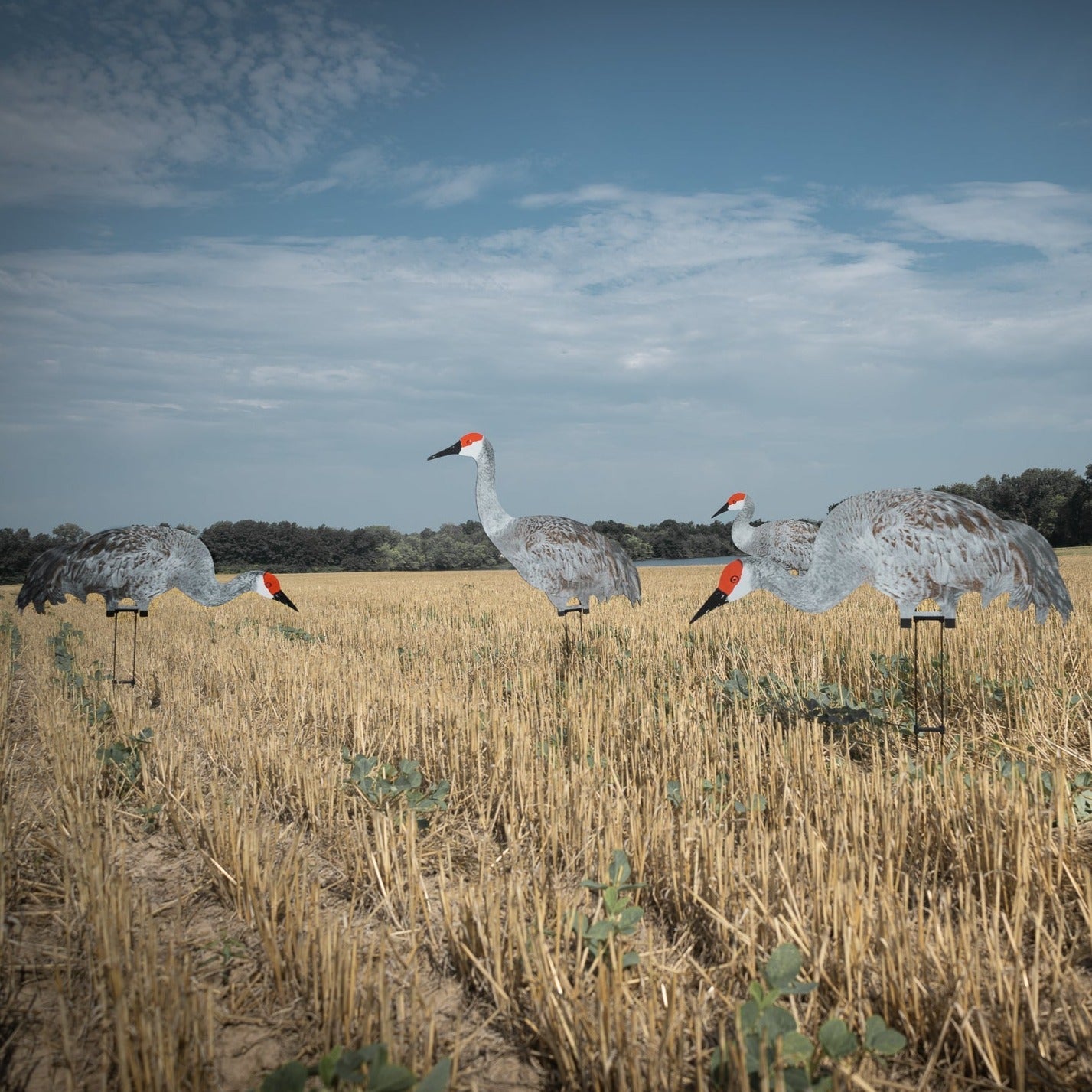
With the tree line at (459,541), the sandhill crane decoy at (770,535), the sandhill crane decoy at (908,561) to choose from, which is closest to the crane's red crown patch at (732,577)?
the sandhill crane decoy at (908,561)

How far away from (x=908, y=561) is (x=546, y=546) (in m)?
4.03

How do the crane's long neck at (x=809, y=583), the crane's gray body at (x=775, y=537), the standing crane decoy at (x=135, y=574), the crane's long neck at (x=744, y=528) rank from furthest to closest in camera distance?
the crane's long neck at (x=744, y=528), the crane's gray body at (x=775, y=537), the standing crane decoy at (x=135, y=574), the crane's long neck at (x=809, y=583)

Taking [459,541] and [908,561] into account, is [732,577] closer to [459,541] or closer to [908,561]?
[908,561]

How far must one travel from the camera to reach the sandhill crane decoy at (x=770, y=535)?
568 inches

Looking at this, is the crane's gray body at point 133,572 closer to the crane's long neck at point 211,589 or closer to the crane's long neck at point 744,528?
the crane's long neck at point 211,589

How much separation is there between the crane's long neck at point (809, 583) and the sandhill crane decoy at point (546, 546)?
9.10ft

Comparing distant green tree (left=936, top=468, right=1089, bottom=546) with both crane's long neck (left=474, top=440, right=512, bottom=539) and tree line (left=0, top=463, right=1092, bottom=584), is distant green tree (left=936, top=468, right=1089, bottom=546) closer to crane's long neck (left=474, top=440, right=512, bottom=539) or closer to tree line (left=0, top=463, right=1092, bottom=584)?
tree line (left=0, top=463, right=1092, bottom=584)

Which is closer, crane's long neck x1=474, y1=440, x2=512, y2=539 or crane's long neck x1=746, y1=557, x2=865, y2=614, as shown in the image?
crane's long neck x1=746, y1=557, x2=865, y2=614

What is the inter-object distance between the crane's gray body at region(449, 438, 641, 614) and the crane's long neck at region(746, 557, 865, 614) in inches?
118

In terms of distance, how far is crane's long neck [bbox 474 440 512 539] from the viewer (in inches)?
349

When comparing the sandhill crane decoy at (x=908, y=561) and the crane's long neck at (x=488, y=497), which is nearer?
the sandhill crane decoy at (x=908, y=561)

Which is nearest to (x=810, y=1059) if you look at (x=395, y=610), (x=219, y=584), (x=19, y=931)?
(x=19, y=931)

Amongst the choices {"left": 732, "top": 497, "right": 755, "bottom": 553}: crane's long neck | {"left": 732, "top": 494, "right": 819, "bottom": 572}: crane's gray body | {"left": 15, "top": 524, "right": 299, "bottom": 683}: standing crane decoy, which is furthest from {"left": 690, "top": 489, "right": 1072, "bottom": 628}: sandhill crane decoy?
{"left": 732, "top": 497, "right": 755, "bottom": 553}: crane's long neck

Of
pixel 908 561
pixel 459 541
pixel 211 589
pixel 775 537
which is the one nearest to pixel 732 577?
pixel 908 561
